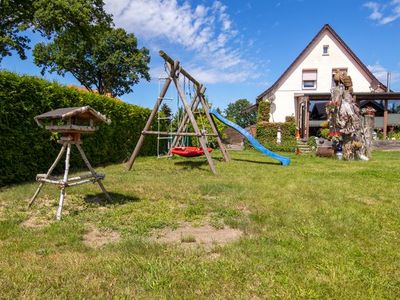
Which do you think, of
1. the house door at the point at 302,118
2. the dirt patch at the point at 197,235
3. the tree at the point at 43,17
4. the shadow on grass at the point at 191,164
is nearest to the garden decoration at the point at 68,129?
the dirt patch at the point at 197,235

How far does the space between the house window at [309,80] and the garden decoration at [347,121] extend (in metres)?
13.3

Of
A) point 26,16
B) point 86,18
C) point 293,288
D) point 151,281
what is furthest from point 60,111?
point 26,16

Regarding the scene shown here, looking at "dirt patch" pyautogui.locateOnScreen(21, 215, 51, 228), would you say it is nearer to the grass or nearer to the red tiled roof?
the grass

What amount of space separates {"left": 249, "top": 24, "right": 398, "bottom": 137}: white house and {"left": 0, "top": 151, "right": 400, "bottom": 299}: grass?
2116 centimetres

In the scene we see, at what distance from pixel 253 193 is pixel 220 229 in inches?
99.3

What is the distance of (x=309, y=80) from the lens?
94.1ft

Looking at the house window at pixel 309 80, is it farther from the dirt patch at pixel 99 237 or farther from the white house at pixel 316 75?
the dirt patch at pixel 99 237

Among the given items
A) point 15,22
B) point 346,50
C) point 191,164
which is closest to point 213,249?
point 191,164

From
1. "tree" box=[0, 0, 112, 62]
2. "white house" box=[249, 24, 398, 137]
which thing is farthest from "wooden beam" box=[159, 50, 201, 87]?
"white house" box=[249, 24, 398, 137]

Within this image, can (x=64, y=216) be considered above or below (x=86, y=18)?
below

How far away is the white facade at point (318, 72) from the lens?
28047mm

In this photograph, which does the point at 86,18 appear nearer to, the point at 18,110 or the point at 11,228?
the point at 18,110

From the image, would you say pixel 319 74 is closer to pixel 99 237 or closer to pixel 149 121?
pixel 149 121

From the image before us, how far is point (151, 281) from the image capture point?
3178 millimetres
